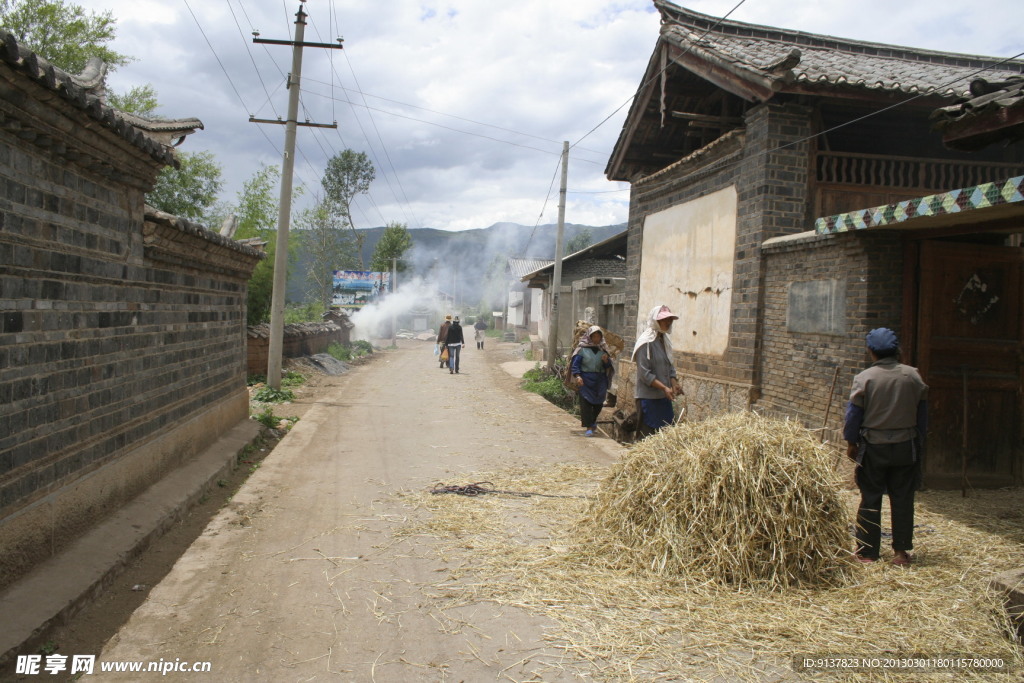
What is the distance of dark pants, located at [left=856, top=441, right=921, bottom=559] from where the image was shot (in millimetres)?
4578

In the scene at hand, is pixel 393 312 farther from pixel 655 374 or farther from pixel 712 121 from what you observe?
pixel 655 374

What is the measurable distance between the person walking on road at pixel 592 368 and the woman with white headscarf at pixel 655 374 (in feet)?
7.67

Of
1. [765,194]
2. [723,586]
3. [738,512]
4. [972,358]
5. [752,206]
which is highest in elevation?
[765,194]

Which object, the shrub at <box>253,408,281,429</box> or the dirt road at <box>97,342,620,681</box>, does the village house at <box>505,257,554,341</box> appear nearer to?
the shrub at <box>253,408,281,429</box>

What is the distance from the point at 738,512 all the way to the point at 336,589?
8.03 feet

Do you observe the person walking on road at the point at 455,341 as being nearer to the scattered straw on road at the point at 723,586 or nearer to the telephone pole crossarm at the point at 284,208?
the telephone pole crossarm at the point at 284,208

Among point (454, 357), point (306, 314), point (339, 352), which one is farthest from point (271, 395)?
point (306, 314)

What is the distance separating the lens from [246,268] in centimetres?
977

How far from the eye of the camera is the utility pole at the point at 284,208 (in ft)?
48.3

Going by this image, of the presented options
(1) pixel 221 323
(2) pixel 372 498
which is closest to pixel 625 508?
(2) pixel 372 498

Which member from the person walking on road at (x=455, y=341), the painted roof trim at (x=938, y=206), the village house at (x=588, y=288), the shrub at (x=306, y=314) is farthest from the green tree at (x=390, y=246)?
the painted roof trim at (x=938, y=206)

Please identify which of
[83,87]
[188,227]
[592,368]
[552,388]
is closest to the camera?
[83,87]

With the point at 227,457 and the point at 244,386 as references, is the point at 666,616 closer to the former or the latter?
the point at 227,457

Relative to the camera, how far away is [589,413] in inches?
399
